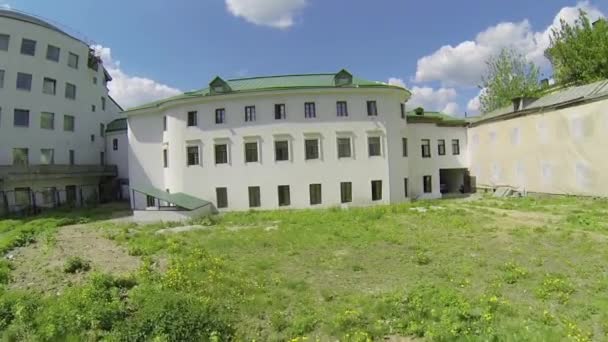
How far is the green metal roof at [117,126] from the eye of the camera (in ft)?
120

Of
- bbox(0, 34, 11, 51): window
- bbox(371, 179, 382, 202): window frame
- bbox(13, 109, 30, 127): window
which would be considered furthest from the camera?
bbox(13, 109, 30, 127): window

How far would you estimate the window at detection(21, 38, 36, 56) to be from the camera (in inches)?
1145

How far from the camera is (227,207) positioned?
2522 centimetres

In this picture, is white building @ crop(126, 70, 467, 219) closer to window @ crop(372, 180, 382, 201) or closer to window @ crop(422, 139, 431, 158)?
window @ crop(372, 180, 382, 201)

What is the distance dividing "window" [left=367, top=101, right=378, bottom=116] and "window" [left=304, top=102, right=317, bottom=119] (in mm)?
4167

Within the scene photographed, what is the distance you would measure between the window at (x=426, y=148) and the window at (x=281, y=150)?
13.1m

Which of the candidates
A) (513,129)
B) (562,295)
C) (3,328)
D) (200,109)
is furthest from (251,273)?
(513,129)

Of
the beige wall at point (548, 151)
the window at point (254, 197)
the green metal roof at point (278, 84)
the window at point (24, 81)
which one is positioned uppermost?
the window at point (24, 81)

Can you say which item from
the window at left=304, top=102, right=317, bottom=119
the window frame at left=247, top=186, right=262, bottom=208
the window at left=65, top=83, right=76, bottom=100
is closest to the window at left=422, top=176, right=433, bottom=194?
the window at left=304, top=102, right=317, bottom=119

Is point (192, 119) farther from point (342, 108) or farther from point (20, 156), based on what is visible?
point (20, 156)

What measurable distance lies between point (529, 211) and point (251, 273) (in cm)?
1791

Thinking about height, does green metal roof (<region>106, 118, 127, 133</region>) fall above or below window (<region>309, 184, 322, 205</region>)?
above

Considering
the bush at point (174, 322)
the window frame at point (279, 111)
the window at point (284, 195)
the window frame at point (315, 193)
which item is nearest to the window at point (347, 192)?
the window frame at point (315, 193)

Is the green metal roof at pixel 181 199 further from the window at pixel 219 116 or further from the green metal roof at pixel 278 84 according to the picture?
the green metal roof at pixel 278 84
